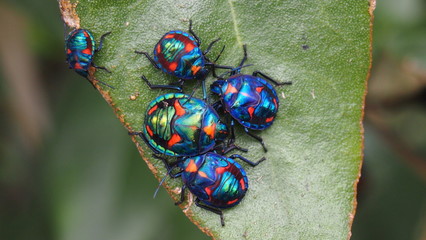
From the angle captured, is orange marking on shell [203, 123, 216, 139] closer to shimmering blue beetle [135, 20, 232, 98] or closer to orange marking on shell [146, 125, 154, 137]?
shimmering blue beetle [135, 20, 232, 98]

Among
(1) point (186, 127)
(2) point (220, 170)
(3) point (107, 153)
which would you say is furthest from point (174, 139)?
(3) point (107, 153)

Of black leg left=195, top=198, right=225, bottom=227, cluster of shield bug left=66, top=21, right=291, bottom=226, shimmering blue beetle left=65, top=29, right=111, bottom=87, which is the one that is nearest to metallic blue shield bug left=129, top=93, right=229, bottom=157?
cluster of shield bug left=66, top=21, right=291, bottom=226

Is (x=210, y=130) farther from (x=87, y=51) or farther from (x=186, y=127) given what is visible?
(x=87, y=51)

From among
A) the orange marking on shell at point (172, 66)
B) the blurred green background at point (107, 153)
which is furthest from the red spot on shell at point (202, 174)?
the blurred green background at point (107, 153)

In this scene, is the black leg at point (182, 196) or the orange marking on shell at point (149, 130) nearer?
the black leg at point (182, 196)

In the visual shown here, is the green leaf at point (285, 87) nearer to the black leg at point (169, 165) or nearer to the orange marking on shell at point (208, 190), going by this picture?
the black leg at point (169, 165)

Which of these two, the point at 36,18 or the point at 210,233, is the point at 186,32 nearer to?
the point at 210,233
